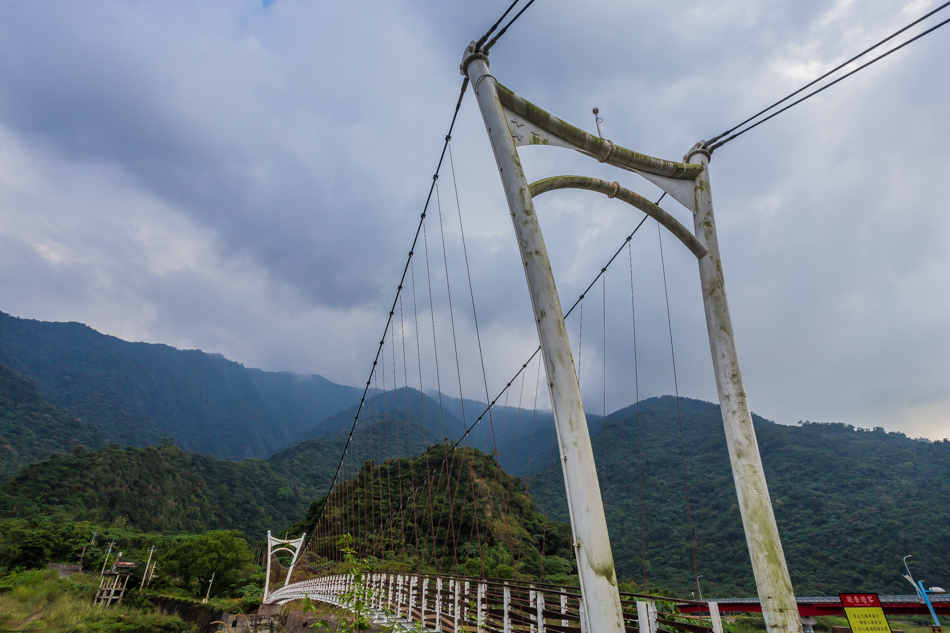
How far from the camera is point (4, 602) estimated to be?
1720 centimetres

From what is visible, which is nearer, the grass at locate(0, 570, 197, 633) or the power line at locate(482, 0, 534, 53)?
the power line at locate(482, 0, 534, 53)

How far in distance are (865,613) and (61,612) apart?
24644mm

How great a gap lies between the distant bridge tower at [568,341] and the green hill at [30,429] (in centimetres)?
7359

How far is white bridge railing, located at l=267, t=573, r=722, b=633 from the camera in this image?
3264 mm

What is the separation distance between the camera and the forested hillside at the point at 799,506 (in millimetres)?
24703

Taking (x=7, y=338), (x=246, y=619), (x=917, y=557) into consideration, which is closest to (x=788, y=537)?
(x=917, y=557)

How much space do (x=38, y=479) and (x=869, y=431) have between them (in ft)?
279

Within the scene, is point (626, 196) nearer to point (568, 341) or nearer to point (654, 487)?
point (568, 341)

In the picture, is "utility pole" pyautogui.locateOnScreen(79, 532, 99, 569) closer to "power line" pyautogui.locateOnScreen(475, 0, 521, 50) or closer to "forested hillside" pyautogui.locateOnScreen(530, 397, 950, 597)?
"forested hillside" pyautogui.locateOnScreen(530, 397, 950, 597)

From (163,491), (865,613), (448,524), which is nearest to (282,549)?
(448,524)

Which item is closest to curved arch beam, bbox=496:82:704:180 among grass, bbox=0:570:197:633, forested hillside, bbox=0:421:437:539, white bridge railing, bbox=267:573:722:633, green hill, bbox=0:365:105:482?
white bridge railing, bbox=267:573:722:633

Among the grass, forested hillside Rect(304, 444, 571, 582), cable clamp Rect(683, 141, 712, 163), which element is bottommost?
the grass

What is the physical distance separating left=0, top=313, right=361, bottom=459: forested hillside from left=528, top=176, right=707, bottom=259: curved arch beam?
113 metres

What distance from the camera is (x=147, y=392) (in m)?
138
